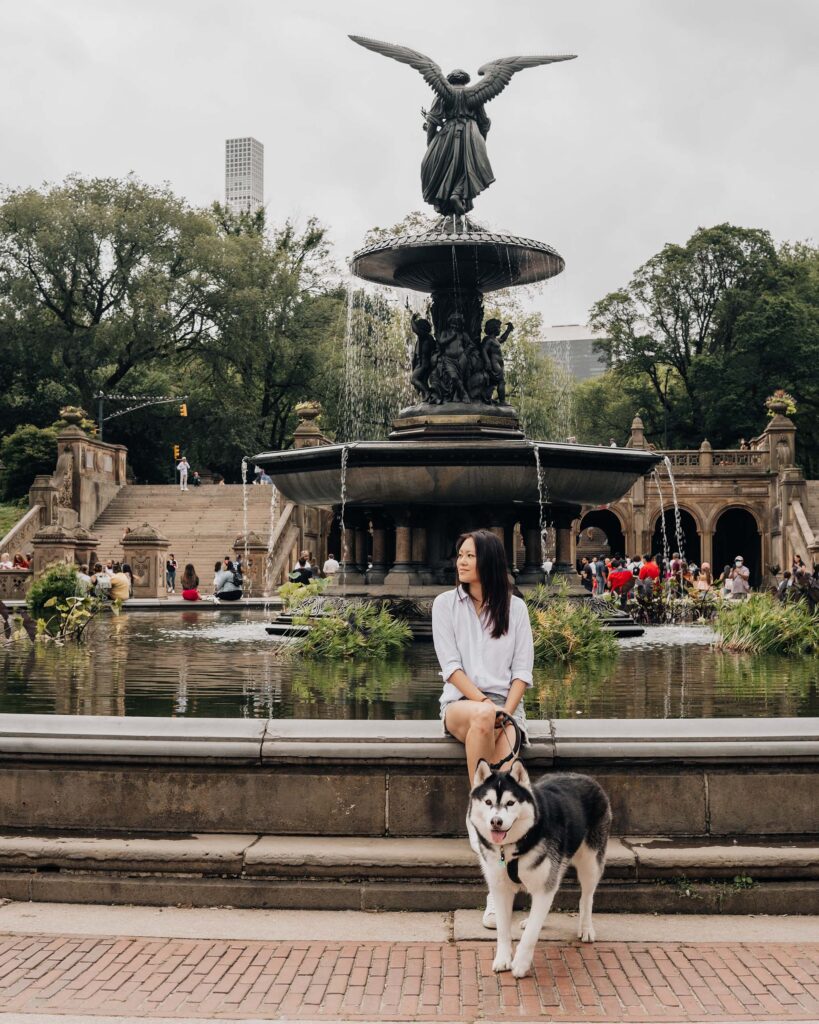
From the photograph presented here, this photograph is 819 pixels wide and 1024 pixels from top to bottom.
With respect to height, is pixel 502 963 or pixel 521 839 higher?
pixel 521 839

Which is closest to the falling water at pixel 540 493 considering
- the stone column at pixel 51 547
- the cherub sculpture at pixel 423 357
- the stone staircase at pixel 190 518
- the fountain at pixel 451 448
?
the fountain at pixel 451 448

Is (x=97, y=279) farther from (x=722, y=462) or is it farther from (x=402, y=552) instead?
(x=402, y=552)

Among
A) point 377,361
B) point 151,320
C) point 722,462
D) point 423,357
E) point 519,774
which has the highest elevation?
point 151,320

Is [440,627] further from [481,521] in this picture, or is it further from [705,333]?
[705,333]

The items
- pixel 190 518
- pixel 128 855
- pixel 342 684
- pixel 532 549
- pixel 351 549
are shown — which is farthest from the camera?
pixel 190 518

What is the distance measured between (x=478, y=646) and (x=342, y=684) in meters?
3.77

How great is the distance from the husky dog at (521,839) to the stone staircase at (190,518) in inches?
1284

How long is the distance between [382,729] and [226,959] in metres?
1.36

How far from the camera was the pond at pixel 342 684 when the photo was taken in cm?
775

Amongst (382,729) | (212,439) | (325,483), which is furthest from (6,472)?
(382,729)

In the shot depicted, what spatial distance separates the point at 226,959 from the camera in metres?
4.87

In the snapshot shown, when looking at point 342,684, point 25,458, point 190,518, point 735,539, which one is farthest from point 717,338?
point 342,684

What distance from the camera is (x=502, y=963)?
4.71 m

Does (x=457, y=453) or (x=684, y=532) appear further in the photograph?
(x=684, y=532)
